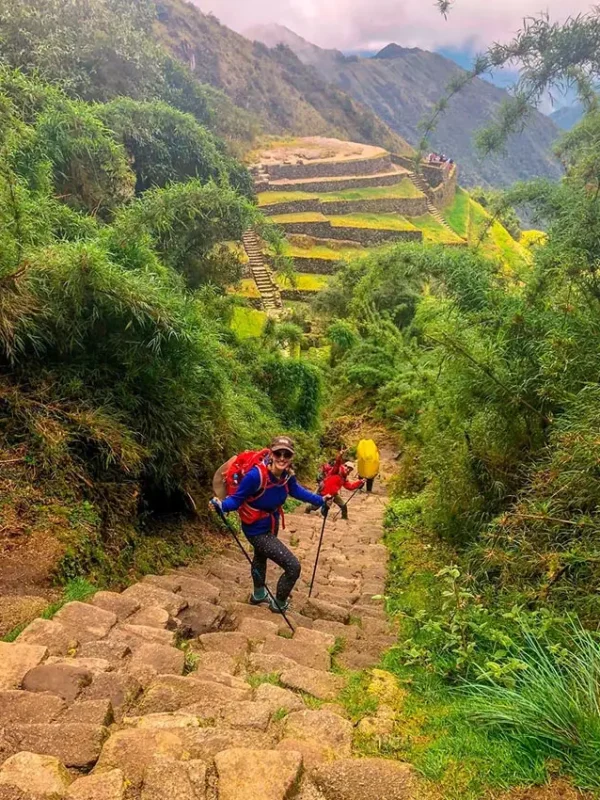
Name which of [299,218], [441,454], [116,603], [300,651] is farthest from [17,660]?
[299,218]

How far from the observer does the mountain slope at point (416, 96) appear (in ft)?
353

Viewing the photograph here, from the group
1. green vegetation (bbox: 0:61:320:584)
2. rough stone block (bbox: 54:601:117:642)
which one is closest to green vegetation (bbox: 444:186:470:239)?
green vegetation (bbox: 0:61:320:584)

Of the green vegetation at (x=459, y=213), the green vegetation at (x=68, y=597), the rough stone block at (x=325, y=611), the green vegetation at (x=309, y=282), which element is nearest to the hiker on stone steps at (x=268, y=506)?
the rough stone block at (x=325, y=611)

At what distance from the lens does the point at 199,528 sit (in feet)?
18.4

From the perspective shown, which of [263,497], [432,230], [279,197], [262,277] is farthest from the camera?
[432,230]

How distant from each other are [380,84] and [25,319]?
152 m

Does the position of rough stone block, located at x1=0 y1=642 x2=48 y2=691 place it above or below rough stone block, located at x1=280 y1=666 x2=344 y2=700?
below

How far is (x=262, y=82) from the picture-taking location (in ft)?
219

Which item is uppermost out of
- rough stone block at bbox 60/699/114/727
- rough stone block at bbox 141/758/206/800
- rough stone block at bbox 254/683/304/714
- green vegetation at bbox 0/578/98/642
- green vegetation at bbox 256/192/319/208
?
green vegetation at bbox 256/192/319/208

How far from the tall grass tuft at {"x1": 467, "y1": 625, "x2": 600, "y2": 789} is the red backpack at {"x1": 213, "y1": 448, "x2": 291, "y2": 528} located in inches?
74.9

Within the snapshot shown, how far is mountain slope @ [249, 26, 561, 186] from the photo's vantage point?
353 feet

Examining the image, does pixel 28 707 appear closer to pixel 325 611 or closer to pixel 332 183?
pixel 325 611

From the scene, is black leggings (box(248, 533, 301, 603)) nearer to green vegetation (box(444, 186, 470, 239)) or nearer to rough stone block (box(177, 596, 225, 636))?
rough stone block (box(177, 596, 225, 636))

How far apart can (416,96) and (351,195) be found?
117896 mm
